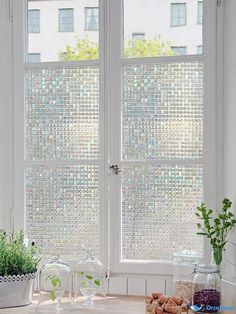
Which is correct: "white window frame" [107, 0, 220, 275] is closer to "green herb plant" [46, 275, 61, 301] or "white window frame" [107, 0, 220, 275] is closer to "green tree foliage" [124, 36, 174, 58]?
"green tree foliage" [124, 36, 174, 58]

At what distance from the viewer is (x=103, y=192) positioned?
2.60 m

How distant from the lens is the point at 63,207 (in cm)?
264

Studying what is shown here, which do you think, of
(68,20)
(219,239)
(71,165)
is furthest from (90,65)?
(219,239)

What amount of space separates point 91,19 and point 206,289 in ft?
4.24

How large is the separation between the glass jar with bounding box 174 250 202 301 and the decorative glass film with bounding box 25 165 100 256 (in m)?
0.38

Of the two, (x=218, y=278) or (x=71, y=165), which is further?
(x=71, y=165)

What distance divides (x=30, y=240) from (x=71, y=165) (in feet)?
1.31

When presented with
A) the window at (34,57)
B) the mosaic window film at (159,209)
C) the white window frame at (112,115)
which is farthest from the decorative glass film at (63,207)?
the window at (34,57)

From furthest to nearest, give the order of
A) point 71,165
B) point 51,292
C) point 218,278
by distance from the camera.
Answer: point 71,165 < point 51,292 < point 218,278

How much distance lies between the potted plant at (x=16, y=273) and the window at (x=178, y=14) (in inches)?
45.9

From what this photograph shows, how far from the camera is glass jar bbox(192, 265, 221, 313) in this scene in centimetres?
219

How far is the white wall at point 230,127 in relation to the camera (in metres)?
2.31

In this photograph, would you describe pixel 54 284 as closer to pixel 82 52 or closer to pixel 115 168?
pixel 115 168

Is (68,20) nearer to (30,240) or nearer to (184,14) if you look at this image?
(184,14)
